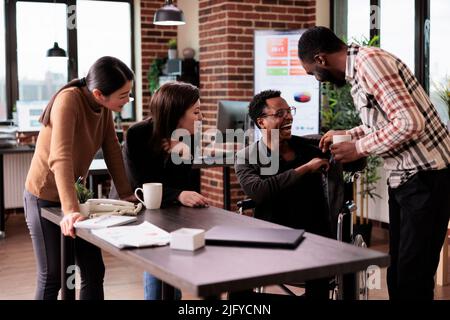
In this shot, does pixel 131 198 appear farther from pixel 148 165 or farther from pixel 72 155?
pixel 72 155

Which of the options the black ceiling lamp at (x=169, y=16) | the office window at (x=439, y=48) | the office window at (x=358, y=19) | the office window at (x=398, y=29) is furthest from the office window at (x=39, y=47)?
the office window at (x=439, y=48)

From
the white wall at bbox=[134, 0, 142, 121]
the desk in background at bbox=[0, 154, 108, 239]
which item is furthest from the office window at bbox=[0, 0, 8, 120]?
the white wall at bbox=[134, 0, 142, 121]

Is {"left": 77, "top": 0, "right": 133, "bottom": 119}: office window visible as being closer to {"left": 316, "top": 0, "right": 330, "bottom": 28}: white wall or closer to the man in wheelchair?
{"left": 316, "top": 0, "right": 330, "bottom": 28}: white wall

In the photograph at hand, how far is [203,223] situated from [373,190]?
3925mm

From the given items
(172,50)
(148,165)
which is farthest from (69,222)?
(172,50)

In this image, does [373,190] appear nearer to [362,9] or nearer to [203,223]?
[362,9]

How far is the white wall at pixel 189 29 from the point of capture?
723 centimetres

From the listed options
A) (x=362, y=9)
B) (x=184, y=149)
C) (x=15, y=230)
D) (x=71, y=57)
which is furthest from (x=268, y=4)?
(x=184, y=149)

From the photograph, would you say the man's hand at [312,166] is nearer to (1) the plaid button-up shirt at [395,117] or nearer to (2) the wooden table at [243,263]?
(1) the plaid button-up shirt at [395,117]

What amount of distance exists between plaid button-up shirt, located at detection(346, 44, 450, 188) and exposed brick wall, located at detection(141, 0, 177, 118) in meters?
5.52

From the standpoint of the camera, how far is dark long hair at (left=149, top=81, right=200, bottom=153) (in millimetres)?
2768

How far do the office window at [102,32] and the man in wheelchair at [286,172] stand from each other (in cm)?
499

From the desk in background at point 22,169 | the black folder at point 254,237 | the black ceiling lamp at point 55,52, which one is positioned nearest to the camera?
the black folder at point 254,237

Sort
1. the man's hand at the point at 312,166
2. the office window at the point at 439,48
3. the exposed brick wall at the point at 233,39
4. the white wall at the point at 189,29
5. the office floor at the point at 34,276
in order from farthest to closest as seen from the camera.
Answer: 1. the white wall at the point at 189,29
2. the exposed brick wall at the point at 233,39
3. the office window at the point at 439,48
4. the office floor at the point at 34,276
5. the man's hand at the point at 312,166
